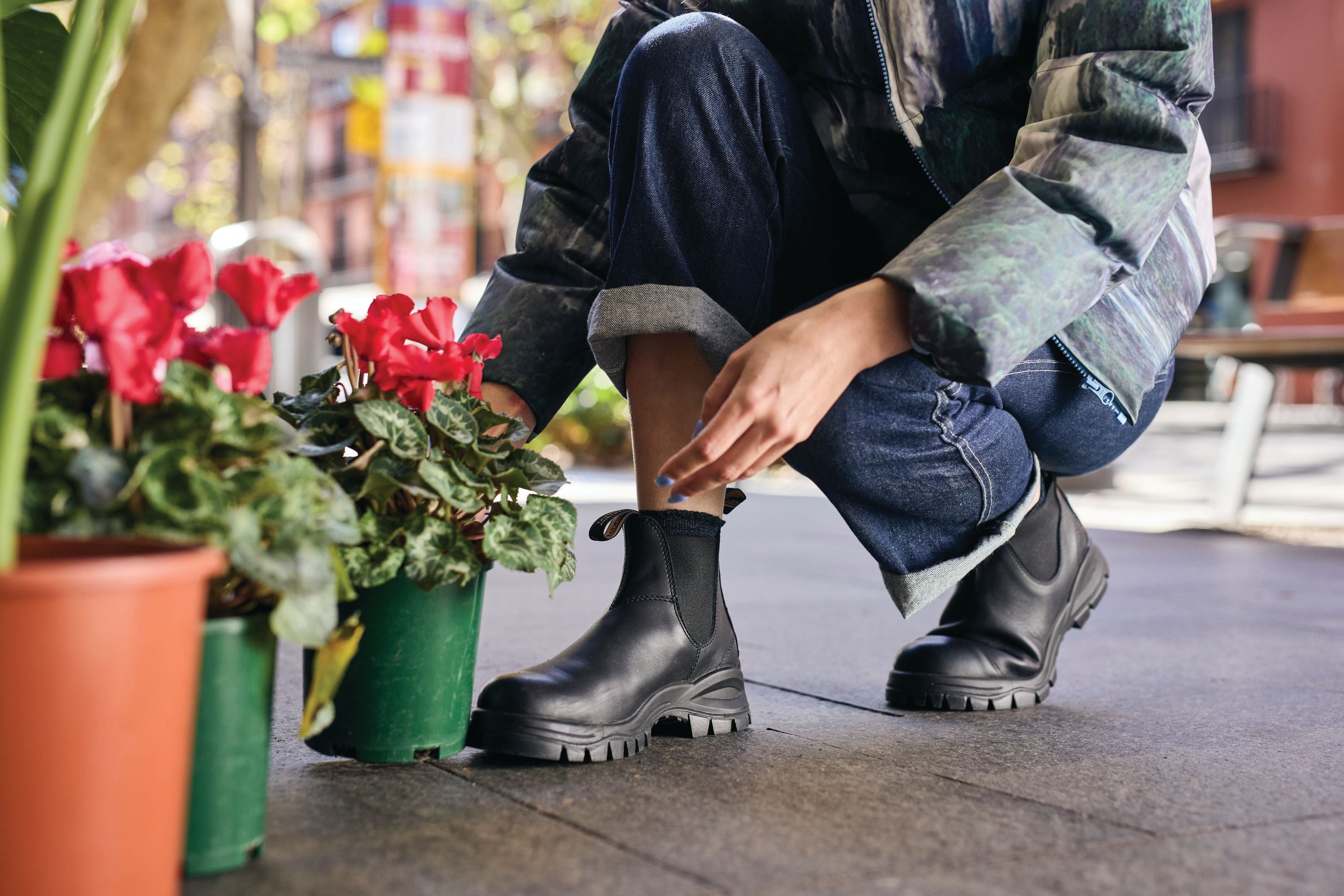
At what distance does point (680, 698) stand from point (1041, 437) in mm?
646

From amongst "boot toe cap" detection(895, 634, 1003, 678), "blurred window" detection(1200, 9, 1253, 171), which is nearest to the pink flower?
"boot toe cap" detection(895, 634, 1003, 678)

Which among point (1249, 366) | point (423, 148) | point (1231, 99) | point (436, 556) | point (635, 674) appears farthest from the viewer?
point (1231, 99)

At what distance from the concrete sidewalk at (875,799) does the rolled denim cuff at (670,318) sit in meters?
0.45

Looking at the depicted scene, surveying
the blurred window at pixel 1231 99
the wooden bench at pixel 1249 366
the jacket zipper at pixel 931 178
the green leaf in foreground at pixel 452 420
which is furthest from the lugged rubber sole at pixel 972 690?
the blurred window at pixel 1231 99

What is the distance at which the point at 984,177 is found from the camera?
5.10ft

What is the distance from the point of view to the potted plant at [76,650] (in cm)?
76

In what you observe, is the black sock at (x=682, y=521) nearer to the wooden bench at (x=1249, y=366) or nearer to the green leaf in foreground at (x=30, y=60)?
the green leaf in foreground at (x=30, y=60)

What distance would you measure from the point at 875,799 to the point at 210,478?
2.24 ft

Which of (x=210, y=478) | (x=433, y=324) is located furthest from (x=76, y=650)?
(x=433, y=324)

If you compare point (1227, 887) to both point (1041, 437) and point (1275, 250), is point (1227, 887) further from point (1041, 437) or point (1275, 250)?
point (1275, 250)

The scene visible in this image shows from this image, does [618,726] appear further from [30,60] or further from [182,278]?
[30,60]

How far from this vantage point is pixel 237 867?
0.98m

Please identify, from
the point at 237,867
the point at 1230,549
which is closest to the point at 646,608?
the point at 237,867

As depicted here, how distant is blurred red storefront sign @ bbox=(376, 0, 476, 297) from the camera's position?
709 cm
